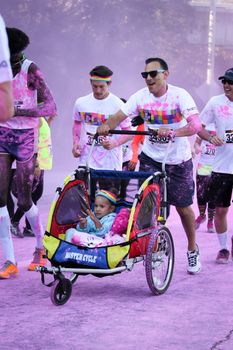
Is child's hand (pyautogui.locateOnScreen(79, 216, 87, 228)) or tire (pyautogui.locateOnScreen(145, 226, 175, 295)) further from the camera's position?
child's hand (pyautogui.locateOnScreen(79, 216, 87, 228))

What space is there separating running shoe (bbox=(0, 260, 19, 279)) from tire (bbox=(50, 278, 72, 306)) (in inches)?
49.1

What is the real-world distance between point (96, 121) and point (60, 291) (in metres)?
3.15

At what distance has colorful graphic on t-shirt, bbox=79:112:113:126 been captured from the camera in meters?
9.58

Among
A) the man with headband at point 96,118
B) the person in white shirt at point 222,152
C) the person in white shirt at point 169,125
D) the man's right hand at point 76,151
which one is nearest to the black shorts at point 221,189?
the person in white shirt at point 222,152

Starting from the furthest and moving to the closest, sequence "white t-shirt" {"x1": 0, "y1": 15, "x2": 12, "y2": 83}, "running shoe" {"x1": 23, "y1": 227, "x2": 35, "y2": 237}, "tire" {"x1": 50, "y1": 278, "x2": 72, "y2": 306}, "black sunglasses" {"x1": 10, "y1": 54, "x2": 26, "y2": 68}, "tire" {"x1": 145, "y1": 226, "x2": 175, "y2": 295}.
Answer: "running shoe" {"x1": 23, "y1": 227, "x2": 35, "y2": 237} → "black sunglasses" {"x1": 10, "y1": 54, "x2": 26, "y2": 68} → "tire" {"x1": 145, "y1": 226, "x2": 175, "y2": 295} → "tire" {"x1": 50, "y1": 278, "x2": 72, "y2": 306} → "white t-shirt" {"x1": 0, "y1": 15, "x2": 12, "y2": 83}

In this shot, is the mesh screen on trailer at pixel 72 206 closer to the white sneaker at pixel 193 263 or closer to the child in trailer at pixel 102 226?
the child in trailer at pixel 102 226

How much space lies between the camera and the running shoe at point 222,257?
355 inches

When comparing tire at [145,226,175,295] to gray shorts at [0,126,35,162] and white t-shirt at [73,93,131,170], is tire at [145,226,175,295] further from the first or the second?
white t-shirt at [73,93,131,170]

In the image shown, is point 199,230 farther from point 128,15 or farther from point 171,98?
point 128,15

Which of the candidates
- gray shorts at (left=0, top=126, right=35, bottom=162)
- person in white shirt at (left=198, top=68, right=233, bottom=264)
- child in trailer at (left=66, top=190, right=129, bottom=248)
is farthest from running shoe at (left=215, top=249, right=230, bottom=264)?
gray shorts at (left=0, top=126, right=35, bottom=162)

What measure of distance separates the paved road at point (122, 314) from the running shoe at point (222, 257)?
36 cm

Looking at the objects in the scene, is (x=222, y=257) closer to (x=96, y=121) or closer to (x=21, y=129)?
(x=96, y=121)

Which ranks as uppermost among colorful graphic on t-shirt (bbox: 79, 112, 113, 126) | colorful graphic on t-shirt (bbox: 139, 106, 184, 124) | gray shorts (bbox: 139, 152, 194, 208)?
colorful graphic on t-shirt (bbox: 139, 106, 184, 124)

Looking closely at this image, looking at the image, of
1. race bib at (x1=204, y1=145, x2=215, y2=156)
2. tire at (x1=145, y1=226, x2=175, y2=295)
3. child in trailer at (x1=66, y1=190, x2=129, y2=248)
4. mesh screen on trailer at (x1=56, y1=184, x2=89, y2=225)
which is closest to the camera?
tire at (x1=145, y1=226, x2=175, y2=295)
